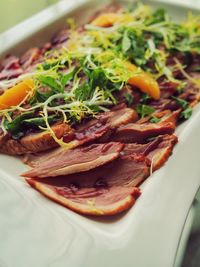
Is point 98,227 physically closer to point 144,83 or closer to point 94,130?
point 94,130

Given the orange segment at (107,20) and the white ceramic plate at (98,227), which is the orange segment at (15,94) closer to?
the white ceramic plate at (98,227)

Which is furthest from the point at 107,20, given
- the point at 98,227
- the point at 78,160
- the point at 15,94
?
the point at 98,227

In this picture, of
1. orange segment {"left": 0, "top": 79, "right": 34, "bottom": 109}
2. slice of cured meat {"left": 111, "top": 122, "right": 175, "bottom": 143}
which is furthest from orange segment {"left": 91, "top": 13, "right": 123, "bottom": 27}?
slice of cured meat {"left": 111, "top": 122, "right": 175, "bottom": 143}

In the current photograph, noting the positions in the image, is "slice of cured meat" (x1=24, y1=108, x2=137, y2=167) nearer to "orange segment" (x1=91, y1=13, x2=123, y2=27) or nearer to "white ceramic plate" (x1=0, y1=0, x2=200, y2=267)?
"white ceramic plate" (x1=0, y1=0, x2=200, y2=267)

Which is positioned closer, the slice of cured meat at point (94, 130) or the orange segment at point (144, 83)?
the slice of cured meat at point (94, 130)

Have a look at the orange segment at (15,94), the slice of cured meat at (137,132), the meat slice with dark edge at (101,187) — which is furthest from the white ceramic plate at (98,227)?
the orange segment at (15,94)

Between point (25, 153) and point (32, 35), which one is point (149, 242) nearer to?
point (25, 153)

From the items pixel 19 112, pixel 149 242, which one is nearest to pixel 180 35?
pixel 19 112
